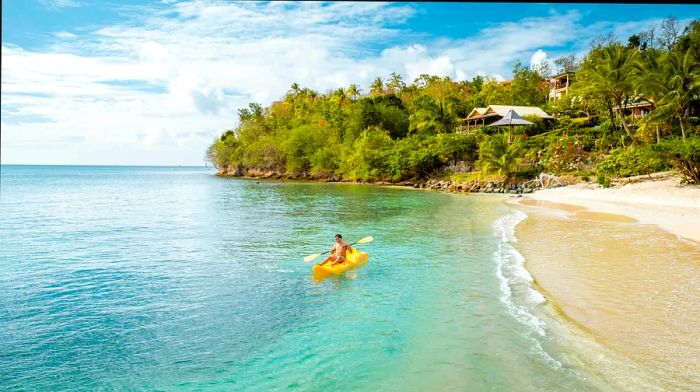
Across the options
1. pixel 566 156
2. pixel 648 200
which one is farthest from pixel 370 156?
pixel 648 200

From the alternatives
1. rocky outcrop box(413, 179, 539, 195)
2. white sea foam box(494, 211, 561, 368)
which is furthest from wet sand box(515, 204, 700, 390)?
rocky outcrop box(413, 179, 539, 195)

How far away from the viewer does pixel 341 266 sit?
14.2 meters

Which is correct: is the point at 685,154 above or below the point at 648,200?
above

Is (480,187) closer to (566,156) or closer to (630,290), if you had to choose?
(566,156)

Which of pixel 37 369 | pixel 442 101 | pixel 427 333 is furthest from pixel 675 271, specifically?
pixel 442 101

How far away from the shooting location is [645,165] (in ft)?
117

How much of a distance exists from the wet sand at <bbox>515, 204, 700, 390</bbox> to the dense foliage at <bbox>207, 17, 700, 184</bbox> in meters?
15.1

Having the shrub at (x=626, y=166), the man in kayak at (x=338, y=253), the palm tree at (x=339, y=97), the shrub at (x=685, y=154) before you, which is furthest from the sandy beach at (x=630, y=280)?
the palm tree at (x=339, y=97)

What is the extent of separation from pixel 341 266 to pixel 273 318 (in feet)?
14.5

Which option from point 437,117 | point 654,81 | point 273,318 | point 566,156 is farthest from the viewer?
point 437,117

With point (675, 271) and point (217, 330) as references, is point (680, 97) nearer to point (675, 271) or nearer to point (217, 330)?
point (675, 271)

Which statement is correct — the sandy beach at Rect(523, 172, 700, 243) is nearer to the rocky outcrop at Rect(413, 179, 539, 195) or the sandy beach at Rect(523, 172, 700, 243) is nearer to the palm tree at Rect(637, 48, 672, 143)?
the palm tree at Rect(637, 48, 672, 143)

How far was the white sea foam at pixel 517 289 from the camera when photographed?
29.2 feet

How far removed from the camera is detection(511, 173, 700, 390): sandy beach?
7.34 meters
